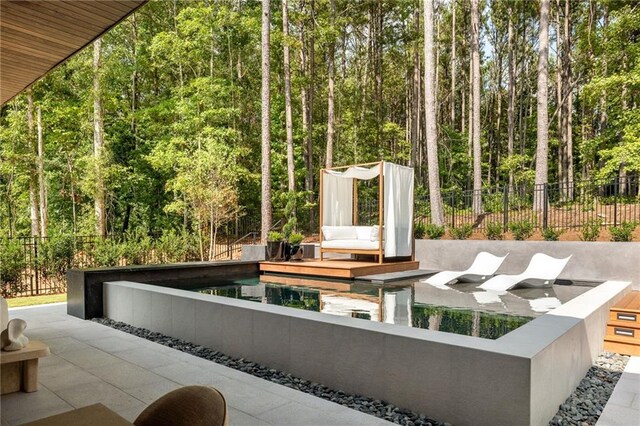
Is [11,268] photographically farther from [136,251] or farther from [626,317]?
[626,317]

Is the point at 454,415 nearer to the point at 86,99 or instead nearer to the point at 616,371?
the point at 616,371

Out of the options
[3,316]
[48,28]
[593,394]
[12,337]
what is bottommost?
[593,394]

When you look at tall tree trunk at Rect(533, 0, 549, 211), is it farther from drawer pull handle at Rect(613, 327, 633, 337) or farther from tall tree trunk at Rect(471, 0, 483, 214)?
drawer pull handle at Rect(613, 327, 633, 337)

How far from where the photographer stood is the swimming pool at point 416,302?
4305mm

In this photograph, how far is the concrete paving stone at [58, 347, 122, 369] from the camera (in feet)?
12.8

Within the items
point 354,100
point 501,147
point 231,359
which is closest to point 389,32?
point 354,100

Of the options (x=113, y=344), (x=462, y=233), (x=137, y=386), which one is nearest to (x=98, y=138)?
(x=113, y=344)

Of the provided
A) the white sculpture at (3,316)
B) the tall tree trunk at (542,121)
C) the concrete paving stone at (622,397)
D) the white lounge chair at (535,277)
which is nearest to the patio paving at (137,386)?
the white sculpture at (3,316)

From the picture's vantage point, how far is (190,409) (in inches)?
58.4

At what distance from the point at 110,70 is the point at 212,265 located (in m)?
9.93

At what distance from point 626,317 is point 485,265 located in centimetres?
347

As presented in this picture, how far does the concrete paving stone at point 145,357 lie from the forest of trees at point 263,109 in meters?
8.72

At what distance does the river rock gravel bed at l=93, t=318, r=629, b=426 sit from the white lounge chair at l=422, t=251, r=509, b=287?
2978 mm

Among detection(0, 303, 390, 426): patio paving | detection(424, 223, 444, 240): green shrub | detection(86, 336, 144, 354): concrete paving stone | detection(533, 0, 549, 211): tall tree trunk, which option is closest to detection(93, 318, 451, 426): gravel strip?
detection(0, 303, 390, 426): patio paving
